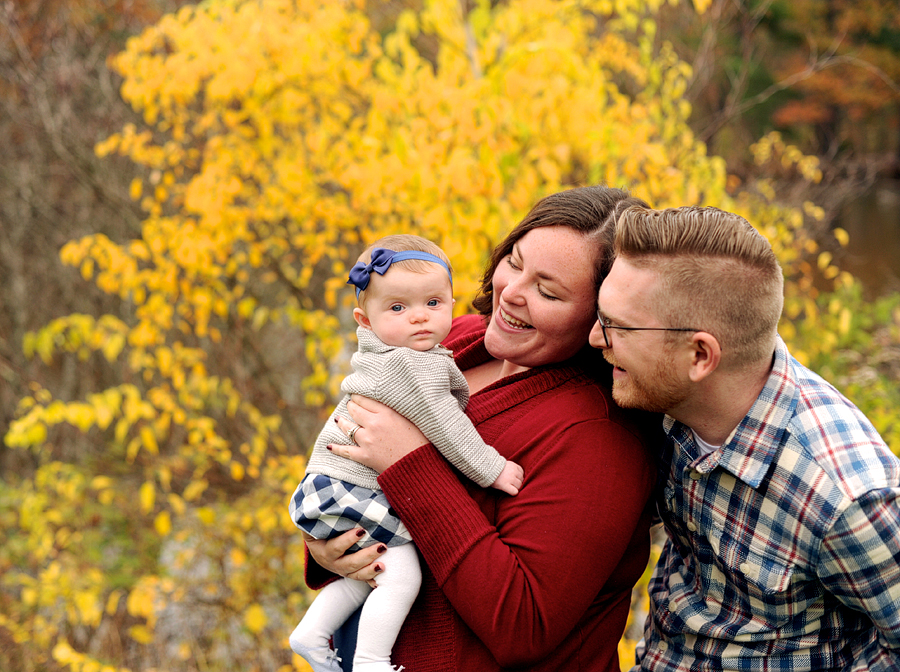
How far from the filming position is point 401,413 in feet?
5.76

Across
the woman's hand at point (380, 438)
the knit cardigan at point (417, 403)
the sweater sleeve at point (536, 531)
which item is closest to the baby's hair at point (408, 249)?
the knit cardigan at point (417, 403)

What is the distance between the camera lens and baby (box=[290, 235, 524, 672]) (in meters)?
1.68

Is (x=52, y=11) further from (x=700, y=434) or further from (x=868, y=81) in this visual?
(x=868, y=81)

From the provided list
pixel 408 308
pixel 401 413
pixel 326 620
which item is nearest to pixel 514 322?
pixel 408 308

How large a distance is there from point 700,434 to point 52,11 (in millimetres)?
6082

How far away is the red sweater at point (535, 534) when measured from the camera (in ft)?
5.03

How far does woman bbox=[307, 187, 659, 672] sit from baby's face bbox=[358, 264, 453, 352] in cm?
17

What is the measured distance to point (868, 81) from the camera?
15992mm

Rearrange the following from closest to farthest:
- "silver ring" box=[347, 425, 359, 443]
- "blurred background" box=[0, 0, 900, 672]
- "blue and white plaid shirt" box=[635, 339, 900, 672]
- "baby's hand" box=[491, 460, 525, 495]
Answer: "blue and white plaid shirt" box=[635, 339, 900, 672] → "baby's hand" box=[491, 460, 525, 495] → "silver ring" box=[347, 425, 359, 443] → "blurred background" box=[0, 0, 900, 672]

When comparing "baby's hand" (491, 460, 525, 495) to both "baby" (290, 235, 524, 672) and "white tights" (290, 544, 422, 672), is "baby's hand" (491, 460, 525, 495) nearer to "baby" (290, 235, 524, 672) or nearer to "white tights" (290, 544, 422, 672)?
"baby" (290, 235, 524, 672)

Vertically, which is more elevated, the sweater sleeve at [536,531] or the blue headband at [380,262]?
the blue headband at [380,262]

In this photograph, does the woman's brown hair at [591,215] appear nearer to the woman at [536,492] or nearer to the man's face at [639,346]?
the woman at [536,492]

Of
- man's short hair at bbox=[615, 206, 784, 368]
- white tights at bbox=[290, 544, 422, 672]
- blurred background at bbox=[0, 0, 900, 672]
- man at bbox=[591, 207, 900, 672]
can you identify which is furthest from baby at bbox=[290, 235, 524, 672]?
blurred background at bbox=[0, 0, 900, 672]

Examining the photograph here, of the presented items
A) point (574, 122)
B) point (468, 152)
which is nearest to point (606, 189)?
point (468, 152)
